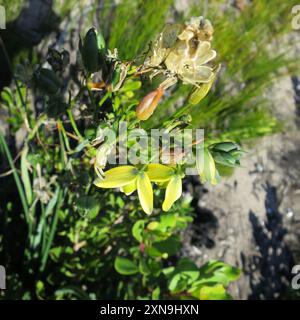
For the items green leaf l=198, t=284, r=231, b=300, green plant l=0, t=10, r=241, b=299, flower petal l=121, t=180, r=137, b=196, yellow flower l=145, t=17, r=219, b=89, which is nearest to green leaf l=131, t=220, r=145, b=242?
green plant l=0, t=10, r=241, b=299

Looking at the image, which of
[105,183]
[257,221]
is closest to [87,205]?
[105,183]

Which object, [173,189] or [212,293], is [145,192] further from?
[212,293]

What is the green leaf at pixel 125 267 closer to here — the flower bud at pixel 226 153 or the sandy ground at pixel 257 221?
the flower bud at pixel 226 153

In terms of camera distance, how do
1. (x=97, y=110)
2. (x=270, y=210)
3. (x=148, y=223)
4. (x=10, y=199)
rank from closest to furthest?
(x=97, y=110) < (x=148, y=223) < (x=10, y=199) < (x=270, y=210)

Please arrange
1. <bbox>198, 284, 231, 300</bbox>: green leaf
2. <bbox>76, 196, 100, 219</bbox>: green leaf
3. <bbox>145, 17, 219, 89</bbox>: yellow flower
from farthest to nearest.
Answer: <bbox>198, 284, 231, 300</bbox>: green leaf
<bbox>76, 196, 100, 219</bbox>: green leaf
<bbox>145, 17, 219, 89</bbox>: yellow flower

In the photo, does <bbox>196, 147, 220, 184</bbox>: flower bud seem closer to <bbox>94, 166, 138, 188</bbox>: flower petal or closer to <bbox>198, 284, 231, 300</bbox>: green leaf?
<bbox>94, 166, 138, 188</bbox>: flower petal

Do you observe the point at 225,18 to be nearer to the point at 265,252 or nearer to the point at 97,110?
the point at 265,252
